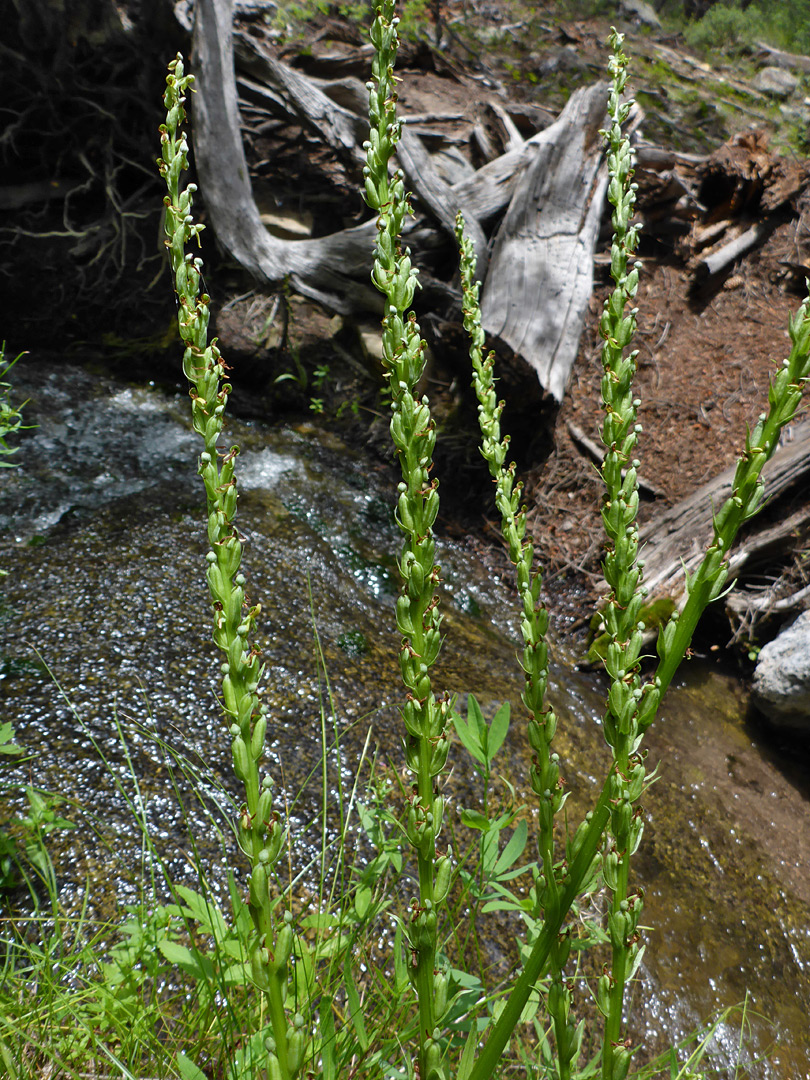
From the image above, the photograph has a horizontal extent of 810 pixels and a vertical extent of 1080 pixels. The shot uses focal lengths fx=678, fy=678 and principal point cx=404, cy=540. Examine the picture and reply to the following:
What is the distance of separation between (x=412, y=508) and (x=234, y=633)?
276 mm

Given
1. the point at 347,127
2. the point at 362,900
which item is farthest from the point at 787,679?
the point at 347,127

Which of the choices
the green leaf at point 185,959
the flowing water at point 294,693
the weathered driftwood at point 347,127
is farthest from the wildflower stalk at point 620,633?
the weathered driftwood at point 347,127

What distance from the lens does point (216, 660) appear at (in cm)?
354

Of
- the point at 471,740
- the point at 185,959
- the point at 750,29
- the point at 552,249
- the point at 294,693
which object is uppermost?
the point at 750,29

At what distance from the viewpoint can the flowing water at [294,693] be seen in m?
2.83

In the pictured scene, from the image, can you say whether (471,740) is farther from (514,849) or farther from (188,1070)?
(188,1070)

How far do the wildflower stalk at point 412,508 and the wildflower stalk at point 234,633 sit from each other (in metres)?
0.18

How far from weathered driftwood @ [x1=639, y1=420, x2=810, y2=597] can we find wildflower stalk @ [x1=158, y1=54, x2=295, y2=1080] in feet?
13.2

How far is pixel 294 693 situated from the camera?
3457mm

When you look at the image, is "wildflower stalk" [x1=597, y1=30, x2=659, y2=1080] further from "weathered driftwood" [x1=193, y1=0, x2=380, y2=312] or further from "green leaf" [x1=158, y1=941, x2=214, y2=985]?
"weathered driftwood" [x1=193, y1=0, x2=380, y2=312]

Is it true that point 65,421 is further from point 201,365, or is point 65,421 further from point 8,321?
point 201,365

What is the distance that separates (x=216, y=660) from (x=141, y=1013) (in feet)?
6.46

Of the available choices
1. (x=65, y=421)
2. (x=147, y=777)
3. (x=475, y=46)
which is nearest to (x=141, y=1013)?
(x=147, y=777)

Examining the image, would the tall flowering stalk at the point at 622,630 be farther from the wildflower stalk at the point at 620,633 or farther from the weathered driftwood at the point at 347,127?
the weathered driftwood at the point at 347,127
